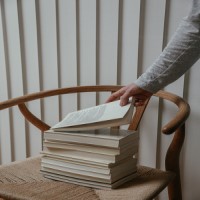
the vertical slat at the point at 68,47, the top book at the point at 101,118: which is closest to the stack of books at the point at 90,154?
the top book at the point at 101,118

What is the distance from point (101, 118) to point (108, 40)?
50 cm

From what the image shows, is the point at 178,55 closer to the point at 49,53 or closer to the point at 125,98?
the point at 125,98

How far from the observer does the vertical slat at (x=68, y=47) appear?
127 centimetres

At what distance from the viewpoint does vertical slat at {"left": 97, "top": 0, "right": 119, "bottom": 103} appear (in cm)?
119

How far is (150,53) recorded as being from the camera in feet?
3.78

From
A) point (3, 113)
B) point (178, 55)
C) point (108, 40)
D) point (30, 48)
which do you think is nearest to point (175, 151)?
point (178, 55)

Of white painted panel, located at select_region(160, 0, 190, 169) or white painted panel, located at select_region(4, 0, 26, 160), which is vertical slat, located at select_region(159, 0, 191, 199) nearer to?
white painted panel, located at select_region(160, 0, 190, 169)

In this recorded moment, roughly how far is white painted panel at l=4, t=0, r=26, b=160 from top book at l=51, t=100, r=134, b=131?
667mm

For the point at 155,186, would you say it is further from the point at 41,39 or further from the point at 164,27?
the point at 41,39

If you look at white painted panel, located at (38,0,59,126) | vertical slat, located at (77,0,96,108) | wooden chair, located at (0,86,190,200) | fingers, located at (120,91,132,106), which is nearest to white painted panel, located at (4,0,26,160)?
white painted panel, located at (38,0,59,126)

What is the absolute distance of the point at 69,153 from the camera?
865mm

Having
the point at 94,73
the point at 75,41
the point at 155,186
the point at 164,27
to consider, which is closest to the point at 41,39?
the point at 75,41

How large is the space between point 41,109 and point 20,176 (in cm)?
56

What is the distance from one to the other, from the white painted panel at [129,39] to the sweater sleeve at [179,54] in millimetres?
372
